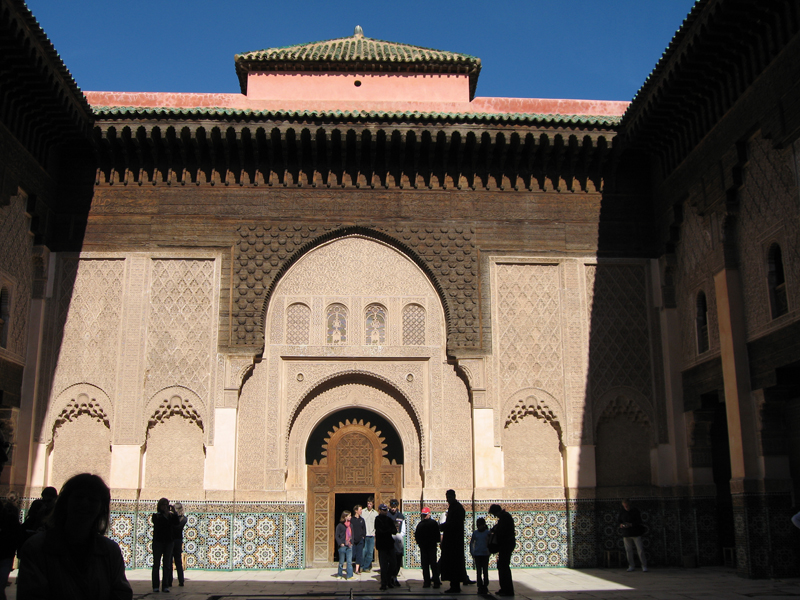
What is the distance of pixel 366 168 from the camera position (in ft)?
34.6

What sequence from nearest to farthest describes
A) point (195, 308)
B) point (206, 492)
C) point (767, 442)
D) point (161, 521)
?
point (161, 521) < point (767, 442) < point (206, 492) < point (195, 308)

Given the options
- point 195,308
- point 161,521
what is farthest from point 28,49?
point 161,521

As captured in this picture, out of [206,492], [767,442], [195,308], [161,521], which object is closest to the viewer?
[161,521]

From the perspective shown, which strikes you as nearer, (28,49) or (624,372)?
(28,49)

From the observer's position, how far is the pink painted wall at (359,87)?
11656 mm

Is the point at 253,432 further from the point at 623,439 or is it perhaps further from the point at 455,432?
the point at 623,439

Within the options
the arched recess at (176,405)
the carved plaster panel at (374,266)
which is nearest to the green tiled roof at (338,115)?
the carved plaster panel at (374,266)

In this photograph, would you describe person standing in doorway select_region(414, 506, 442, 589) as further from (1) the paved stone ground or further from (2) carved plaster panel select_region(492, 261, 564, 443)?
(2) carved plaster panel select_region(492, 261, 564, 443)

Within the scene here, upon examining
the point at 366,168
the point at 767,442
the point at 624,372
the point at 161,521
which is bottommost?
the point at 161,521

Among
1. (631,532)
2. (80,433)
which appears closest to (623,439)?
(631,532)

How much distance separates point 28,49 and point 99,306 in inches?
124

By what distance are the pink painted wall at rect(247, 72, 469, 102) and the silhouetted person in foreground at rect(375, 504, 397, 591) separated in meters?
6.29

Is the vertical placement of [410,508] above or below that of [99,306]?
below

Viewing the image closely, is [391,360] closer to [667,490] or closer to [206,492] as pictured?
[206,492]
